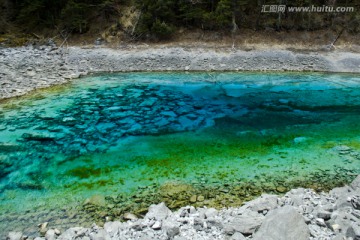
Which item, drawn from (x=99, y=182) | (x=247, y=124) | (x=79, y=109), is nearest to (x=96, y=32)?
(x=79, y=109)

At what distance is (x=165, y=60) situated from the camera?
26.2 m

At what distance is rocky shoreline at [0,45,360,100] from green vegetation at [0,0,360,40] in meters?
4.10

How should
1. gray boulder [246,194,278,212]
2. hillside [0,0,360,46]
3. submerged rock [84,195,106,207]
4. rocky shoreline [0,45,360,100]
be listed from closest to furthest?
1. gray boulder [246,194,278,212]
2. submerged rock [84,195,106,207]
3. rocky shoreline [0,45,360,100]
4. hillside [0,0,360,46]

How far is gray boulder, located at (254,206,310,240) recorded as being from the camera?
5.85 metres

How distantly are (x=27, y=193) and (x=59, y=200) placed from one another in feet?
4.27

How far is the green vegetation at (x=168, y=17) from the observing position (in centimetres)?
2978

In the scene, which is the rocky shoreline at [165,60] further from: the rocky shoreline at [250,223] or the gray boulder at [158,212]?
the rocky shoreline at [250,223]

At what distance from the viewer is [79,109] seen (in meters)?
16.8

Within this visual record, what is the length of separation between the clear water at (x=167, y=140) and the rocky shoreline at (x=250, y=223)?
3.06ft

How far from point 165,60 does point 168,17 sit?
7.29 meters

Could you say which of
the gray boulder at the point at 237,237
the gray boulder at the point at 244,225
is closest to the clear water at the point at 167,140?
the gray boulder at the point at 244,225

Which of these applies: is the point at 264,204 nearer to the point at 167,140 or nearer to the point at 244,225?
the point at 244,225

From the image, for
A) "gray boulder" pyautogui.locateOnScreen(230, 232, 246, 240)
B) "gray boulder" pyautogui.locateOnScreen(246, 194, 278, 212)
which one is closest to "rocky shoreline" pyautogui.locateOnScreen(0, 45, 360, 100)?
"gray boulder" pyautogui.locateOnScreen(246, 194, 278, 212)

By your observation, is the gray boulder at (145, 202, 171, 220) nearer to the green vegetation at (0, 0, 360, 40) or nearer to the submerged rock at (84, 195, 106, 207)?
the submerged rock at (84, 195, 106, 207)
